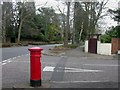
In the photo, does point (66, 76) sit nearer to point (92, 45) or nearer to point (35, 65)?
point (35, 65)

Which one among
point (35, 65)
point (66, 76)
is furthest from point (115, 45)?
point (35, 65)

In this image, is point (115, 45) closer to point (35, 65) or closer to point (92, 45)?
point (92, 45)

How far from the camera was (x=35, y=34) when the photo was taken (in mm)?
71625

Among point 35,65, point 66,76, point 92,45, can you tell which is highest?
point 35,65

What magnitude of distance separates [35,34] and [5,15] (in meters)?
18.0

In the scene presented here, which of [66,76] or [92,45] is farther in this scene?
[92,45]

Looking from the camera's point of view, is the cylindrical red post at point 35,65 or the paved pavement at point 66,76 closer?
the cylindrical red post at point 35,65

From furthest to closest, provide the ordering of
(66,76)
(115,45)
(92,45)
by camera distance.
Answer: (92,45) < (115,45) < (66,76)

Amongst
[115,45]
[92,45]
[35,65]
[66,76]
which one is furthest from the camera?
[92,45]

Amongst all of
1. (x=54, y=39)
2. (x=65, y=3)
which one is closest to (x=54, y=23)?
(x=54, y=39)

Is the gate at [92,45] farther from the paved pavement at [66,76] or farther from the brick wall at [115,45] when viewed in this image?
the paved pavement at [66,76]

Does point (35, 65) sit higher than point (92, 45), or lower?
higher

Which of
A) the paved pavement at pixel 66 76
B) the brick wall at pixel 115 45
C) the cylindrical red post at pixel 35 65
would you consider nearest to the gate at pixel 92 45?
the brick wall at pixel 115 45

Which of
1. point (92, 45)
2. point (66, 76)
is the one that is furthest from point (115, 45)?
point (66, 76)
